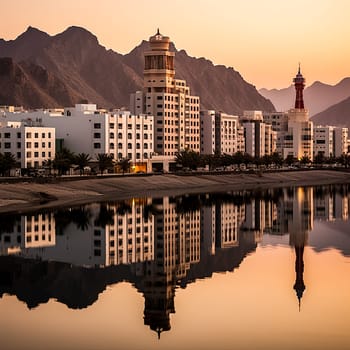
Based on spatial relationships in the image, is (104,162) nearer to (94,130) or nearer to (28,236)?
(94,130)

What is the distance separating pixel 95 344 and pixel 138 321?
375 cm

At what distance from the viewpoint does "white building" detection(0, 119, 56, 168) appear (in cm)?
12431

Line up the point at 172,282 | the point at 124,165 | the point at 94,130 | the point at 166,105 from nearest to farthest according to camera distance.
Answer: the point at 172,282 < the point at 124,165 < the point at 94,130 < the point at 166,105

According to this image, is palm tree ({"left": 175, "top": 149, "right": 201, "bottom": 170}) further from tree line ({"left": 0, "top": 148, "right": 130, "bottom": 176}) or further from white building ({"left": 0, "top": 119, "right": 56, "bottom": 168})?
white building ({"left": 0, "top": 119, "right": 56, "bottom": 168})

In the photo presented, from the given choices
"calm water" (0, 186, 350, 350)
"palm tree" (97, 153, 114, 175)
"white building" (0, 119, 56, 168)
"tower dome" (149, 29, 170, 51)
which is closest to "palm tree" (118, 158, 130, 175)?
"palm tree" (97, 153, 114, 175)

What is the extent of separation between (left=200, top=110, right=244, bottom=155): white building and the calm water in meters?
113

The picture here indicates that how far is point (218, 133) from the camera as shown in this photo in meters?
190

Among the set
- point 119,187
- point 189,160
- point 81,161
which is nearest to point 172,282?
point 119,187

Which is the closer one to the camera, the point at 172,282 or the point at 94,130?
the point at 172,282

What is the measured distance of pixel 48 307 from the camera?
3338 centimetres

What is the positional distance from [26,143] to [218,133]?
7448cm

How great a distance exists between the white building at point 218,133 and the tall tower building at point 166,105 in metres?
5.61

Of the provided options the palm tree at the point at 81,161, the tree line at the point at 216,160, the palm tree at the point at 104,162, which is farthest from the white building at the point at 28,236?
the tree line at the point at 216,160

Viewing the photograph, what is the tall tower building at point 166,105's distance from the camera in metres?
168
